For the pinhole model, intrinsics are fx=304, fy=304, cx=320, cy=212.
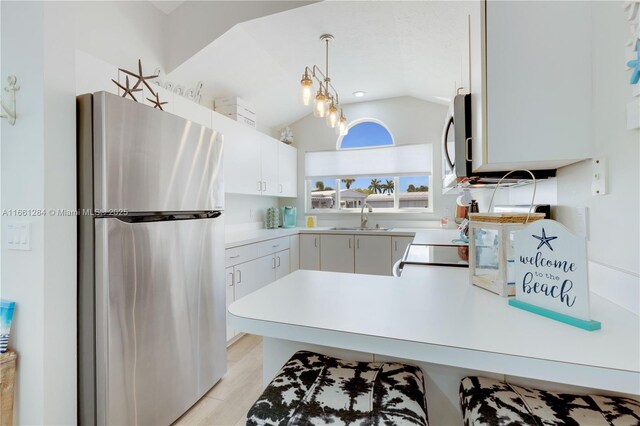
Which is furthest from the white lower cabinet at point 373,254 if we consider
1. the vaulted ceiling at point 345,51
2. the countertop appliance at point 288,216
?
→ the vaulted ceiling at point 345,51

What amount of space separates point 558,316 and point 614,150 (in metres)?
0.57

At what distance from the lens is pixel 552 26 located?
1.05 meters

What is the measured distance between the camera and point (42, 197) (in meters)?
1.26

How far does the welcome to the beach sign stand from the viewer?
75 cm

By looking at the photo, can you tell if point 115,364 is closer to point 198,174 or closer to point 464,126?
point 198,174

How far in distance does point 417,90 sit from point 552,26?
110 inches

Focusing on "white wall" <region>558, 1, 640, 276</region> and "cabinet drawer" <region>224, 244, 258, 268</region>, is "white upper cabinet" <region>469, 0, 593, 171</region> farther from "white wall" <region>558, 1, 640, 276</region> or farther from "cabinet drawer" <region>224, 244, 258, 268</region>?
"cabinet drawer" <region>224, 244, 258, 268</region>

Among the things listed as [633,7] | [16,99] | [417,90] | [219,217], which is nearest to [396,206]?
[417,90]

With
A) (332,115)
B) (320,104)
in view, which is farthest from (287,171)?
(320,104)

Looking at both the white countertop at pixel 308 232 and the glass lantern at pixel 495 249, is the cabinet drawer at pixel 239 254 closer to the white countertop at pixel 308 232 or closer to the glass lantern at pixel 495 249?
the white countertop at pixel 308 232

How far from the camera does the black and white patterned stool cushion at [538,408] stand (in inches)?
27.5

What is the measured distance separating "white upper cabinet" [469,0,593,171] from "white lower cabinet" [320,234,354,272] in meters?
2.73

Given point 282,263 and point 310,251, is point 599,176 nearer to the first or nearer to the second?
point 282,263

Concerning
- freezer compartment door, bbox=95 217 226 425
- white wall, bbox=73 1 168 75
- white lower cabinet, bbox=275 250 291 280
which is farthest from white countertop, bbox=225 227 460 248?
white wall, bbox=73 1 168 75
